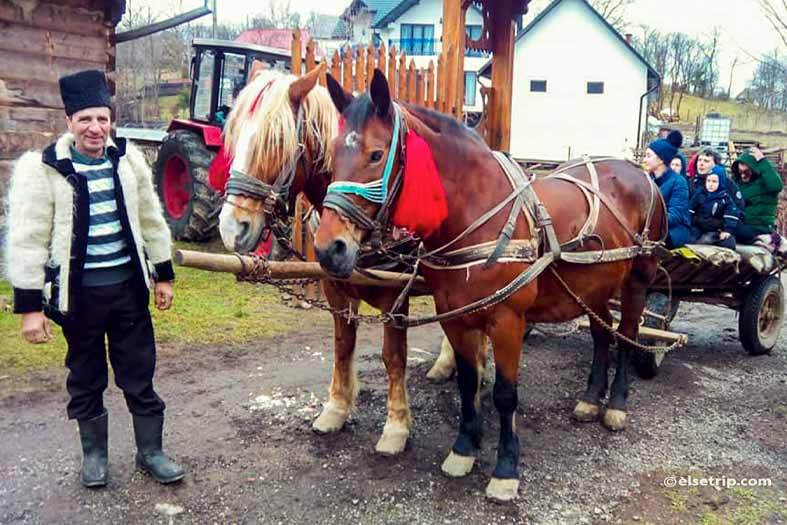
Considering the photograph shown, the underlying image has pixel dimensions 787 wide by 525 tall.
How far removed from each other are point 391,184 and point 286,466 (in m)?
1.75

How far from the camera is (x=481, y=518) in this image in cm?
317

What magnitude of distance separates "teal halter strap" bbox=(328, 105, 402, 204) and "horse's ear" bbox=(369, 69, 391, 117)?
0.25 feet

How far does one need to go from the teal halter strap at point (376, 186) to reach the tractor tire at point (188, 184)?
634 centimetres

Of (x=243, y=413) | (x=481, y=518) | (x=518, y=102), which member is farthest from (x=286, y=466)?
(x=518, y=102)

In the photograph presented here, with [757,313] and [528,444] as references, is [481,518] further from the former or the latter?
[757,313]

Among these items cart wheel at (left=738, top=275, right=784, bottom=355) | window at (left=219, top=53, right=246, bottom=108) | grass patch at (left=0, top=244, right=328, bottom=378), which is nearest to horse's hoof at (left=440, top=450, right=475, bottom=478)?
grass patch at (left=0, top=244, right=328, bottom=378)

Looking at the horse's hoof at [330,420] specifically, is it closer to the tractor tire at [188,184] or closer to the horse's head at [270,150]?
the horse's head at [270,150]

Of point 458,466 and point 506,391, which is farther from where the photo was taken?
point 458,466

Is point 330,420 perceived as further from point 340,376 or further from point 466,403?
point 466,403

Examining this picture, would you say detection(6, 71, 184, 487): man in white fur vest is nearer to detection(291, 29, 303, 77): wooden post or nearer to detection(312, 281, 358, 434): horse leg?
detection(312, 281, 358, 434): horse leg

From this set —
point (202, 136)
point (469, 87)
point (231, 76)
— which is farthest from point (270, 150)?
point (469, 87)

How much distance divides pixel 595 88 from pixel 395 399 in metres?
29.5

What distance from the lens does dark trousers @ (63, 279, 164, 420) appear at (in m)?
3.17

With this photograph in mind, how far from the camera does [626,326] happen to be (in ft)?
15.1
